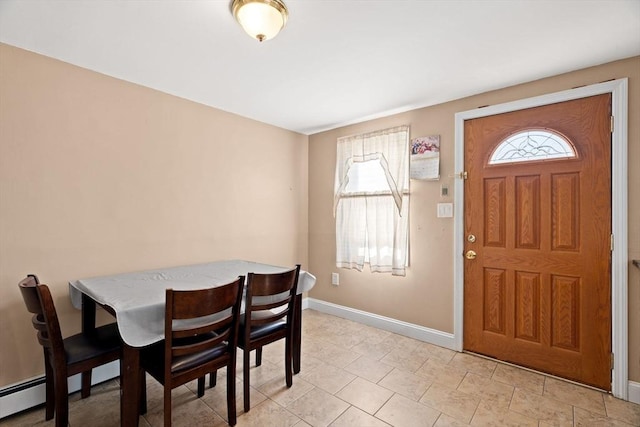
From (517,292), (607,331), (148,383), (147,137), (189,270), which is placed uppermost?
(147,137)

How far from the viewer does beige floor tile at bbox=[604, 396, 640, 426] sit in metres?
1.80

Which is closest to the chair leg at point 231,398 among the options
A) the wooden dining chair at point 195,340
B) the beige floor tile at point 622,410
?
the wooden dining chair at point 195,340

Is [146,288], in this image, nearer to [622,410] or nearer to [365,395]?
[365,395]

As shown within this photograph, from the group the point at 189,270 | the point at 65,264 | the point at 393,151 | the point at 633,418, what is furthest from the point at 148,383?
the point at 633,418

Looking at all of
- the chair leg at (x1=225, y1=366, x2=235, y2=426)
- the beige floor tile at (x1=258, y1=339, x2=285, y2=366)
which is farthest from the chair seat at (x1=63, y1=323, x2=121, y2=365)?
the beige floor tile at (x1=258, y1=339, x2=285, y2=366)

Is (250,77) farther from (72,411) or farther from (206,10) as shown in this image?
(72,411)

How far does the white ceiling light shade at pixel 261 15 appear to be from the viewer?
1480mm

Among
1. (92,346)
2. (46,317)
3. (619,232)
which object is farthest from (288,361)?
(619,232)

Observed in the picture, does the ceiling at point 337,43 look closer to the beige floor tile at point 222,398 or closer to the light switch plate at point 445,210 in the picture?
the light switch plate at point 445,210

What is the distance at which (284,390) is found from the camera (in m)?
2.11

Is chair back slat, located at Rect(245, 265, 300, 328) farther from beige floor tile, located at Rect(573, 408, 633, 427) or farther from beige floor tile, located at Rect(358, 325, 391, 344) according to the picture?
beige floor tile, located at Rect(573, 408, 633, 427)

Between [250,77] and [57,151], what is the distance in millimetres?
1466

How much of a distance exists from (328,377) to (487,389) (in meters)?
1.15

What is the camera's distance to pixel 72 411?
6.17ft
